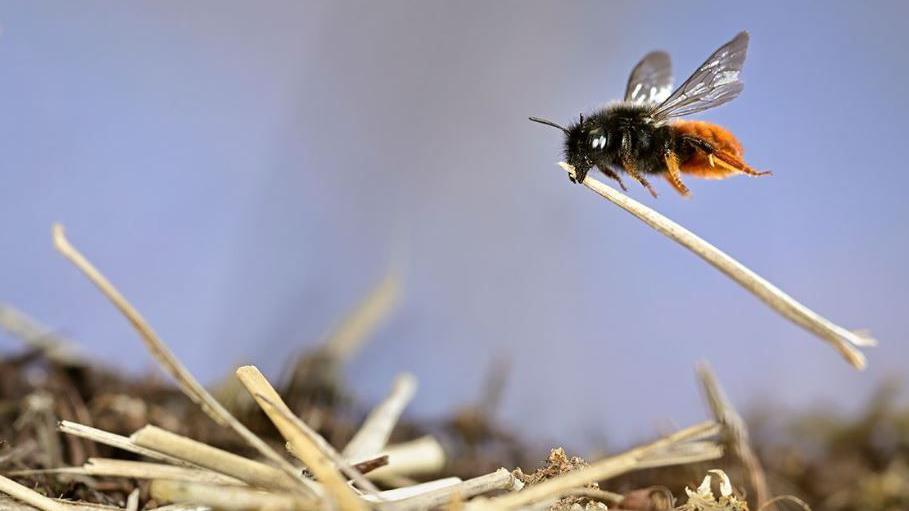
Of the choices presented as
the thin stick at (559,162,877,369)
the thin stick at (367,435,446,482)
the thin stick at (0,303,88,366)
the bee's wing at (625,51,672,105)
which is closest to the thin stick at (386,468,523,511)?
the thin stick at (559,162,877,369)

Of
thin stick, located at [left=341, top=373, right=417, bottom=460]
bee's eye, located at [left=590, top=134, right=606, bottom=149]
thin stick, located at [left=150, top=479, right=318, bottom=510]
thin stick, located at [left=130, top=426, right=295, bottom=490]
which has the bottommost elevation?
thin stick, located at [left=150, top=479, right=318, bottom=510]

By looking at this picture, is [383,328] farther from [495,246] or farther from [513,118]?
[513,118]

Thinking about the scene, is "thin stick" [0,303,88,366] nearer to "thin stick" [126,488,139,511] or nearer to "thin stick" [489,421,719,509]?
"thin stick" [126,488,139,511]

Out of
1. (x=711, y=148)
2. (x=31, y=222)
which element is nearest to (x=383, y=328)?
(x=31, y=222)

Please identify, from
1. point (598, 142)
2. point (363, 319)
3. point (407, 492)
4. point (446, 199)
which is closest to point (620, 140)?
point (598, 142)

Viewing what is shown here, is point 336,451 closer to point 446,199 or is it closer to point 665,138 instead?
point 665,138

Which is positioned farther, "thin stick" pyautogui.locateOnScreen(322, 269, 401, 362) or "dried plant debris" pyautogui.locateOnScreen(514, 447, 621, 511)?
"thin stick" pyautogui.locateOnScreen(322, 269, 401, 362)

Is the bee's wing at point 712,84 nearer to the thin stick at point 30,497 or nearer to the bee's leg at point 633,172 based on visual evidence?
the bee's leg at point 633,172
